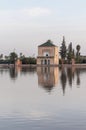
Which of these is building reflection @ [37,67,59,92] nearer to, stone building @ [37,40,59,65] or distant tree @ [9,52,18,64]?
stone building @ [37,40,59,65]

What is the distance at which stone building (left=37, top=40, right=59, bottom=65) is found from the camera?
66.9 metres

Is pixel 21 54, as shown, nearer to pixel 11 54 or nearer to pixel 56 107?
pixel 11 54

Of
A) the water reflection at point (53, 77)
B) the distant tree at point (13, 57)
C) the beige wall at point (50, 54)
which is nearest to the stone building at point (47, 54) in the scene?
the beige wall at point (50, 54)

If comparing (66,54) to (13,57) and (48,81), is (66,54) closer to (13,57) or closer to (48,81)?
(13,57)

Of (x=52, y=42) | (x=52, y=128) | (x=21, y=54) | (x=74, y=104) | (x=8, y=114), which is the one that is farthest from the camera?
(x=21, y=54)

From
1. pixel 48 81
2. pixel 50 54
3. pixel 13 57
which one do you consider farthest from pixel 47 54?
pixel 48 81

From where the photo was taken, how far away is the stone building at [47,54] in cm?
6686

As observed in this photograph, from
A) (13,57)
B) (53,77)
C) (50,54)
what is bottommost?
(53,77)

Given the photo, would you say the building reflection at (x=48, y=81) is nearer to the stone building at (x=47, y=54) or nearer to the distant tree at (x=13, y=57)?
the stone building at (x=47, y=54)

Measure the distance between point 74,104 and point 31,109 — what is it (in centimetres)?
146

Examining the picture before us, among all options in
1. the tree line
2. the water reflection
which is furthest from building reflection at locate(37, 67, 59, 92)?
the tree line

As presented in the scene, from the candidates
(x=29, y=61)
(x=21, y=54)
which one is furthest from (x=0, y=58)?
(x=29, y=61)

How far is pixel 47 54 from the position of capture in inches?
2694

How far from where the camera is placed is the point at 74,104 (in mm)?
9227
